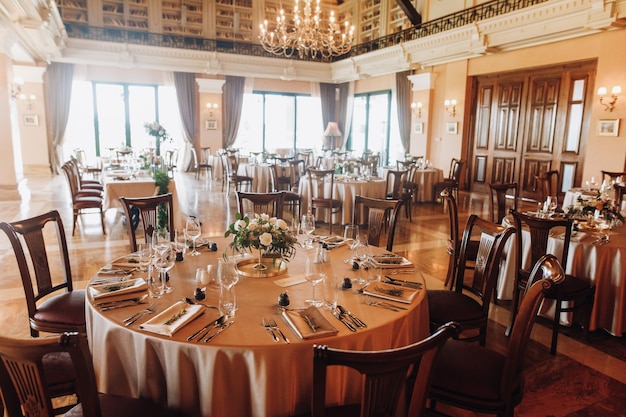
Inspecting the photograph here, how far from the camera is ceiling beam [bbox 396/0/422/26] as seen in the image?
40.5 feet

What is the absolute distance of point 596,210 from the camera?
409 centimetres

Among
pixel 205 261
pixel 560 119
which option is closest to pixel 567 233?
pixel 205 261

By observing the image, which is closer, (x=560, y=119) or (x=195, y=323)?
(x=195, y=323)

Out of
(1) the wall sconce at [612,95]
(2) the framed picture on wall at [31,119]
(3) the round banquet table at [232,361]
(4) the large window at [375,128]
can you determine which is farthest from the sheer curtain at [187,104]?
(3) the round banquet table at [232,361]

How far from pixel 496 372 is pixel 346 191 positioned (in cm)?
523

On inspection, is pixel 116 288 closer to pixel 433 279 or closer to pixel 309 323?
pixel 309 323

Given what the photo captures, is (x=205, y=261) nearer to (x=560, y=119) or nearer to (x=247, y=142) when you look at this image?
(x=560, y=119)

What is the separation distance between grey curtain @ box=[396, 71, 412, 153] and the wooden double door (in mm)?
2348

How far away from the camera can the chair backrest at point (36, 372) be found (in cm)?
128

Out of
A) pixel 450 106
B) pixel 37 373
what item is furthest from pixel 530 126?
pixel 37 373

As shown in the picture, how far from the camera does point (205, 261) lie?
2.74 m

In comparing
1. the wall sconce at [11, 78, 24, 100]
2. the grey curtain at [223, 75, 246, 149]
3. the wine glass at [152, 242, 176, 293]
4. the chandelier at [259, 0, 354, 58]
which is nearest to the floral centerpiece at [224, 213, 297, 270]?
the wine glass at [152, 242, 176, 293]

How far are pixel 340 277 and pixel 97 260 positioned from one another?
3.98 meters

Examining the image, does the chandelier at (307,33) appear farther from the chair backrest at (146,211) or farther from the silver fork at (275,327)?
the silver fork at (275,327)
